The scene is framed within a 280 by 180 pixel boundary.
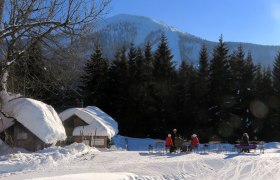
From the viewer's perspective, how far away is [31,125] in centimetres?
2648

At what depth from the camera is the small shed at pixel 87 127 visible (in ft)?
119

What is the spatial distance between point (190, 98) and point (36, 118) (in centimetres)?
2718

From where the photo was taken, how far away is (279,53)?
53188 millimetres

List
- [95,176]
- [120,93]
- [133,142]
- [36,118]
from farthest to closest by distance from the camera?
[120,93] → [133,142] → [36,118] → [95,176]

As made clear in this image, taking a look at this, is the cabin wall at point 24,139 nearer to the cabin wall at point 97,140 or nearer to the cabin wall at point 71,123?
the cabin wall at point 97,140

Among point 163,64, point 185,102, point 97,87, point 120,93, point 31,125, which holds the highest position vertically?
point 163,64

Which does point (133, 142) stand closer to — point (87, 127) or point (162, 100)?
point (162, 100)

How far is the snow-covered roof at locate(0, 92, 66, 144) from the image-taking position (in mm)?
25641

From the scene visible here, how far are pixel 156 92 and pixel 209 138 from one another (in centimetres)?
871

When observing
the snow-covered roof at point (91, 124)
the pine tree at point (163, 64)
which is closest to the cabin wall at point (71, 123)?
the snow-covered roof at point (91, 124)

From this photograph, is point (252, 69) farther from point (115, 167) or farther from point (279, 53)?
point (115, 167)

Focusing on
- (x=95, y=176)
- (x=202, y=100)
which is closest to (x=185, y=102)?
(x=202, y=100)

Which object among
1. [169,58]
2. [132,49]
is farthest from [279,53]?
[132,49]

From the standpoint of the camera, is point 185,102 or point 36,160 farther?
point 185,102
